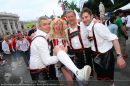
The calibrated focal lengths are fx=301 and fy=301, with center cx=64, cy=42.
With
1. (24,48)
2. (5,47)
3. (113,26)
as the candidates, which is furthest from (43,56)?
(5,47)

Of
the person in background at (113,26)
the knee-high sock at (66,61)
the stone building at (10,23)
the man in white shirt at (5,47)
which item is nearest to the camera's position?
the knee-high sock at (66,61)

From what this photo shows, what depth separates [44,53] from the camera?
4445 mm

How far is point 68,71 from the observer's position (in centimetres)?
475

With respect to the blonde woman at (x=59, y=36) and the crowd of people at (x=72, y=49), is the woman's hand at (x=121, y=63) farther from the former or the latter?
the blonde woman at (x=59, y=36)

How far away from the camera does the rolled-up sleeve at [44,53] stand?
14.5 feet

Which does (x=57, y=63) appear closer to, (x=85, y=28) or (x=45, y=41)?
(x=45, y=41)

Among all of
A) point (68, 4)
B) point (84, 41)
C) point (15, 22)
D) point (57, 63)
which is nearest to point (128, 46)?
point (84, 41)

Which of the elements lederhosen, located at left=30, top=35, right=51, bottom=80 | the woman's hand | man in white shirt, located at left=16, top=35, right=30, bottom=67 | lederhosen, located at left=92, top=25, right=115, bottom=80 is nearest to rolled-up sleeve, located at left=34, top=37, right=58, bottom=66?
lederhosen, located at left=30, top=35, right=51, bottom=80

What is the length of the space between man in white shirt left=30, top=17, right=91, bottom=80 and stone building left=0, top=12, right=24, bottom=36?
5038 inches

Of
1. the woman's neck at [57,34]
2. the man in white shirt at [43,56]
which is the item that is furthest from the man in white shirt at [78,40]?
the man in white shirt at [43,56]

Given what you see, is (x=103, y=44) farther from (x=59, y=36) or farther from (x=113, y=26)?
(x=113, y=26)

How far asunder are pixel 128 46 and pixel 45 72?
862 centimetres

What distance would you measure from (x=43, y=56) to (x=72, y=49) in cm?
105

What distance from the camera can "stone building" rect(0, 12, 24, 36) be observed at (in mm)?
138613
